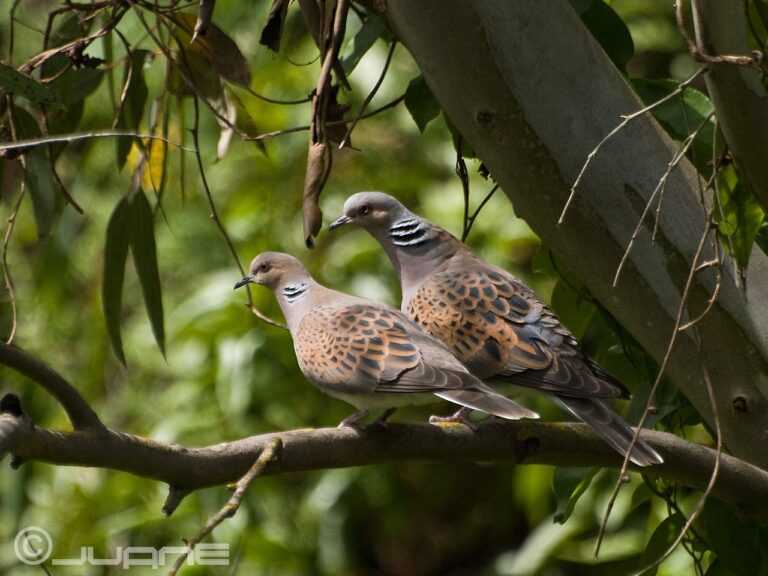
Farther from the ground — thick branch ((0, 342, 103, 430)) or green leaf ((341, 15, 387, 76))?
green leaf ((341, 15, 387, 76))

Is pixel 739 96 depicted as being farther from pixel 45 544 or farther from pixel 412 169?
pixel 45 544

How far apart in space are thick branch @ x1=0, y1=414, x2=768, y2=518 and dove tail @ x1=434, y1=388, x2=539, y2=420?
0.03 meters

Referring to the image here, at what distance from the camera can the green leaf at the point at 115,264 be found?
248cm

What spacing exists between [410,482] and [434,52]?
269cm

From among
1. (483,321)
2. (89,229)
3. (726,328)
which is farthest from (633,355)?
(89,229)

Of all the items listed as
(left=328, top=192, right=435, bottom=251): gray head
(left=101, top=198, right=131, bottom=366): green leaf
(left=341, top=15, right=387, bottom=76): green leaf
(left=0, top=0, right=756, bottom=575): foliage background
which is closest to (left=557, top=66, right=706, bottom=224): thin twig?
(left=341, top=15, right=387, bottom=76): green leaf

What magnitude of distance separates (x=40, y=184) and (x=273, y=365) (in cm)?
164

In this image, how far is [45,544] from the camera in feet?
13.3

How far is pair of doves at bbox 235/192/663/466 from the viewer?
2250 millimetres

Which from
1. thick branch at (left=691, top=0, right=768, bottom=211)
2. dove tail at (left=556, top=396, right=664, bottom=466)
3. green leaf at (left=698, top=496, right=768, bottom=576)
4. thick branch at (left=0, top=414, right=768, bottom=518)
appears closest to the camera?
thick branch at (left=0, top=414, right=768, bottom=518)

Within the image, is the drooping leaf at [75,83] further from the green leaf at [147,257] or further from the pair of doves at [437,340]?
the pair of doves at [437,340]

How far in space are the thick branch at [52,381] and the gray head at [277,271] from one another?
4.48 ft

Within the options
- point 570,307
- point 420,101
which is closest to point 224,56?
point 420,101

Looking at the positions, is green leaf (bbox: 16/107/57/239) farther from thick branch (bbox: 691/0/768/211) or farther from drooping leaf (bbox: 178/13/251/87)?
thick branch (bbox: 691/0/768/211)
